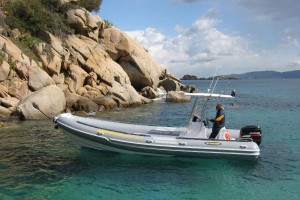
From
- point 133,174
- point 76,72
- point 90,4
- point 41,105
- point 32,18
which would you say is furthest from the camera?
point 90,4

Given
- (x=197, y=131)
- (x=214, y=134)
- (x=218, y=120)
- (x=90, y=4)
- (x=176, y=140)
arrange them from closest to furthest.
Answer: (x=176, y=140)
(x=218, y=120)
(x=214, y=134)
(x=197, y=131)
(x=90, y=4)

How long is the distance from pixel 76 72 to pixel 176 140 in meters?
20.7

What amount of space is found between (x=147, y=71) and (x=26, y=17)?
1596 cm

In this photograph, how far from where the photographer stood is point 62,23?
36.3 metres

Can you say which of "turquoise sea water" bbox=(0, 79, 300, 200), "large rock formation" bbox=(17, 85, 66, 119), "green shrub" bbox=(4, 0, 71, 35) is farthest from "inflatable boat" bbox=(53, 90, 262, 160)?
"green shrub" bbox=(4, 0, 71, 35)

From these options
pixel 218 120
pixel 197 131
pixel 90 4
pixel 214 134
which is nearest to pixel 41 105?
pixel 197 131

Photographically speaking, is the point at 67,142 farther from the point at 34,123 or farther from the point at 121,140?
the point at 34,123

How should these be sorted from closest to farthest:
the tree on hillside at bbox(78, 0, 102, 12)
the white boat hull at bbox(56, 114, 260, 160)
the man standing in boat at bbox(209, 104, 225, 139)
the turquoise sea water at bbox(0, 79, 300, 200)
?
the turquoise sea water at bbox(0, 79, 300, 200), the white boat hull at bbox(56, 114, 260, 160), the man standing in boat at bbox(209, 104, 225, 139), the tree on hillside at bbox(78, 0, 102, 12)

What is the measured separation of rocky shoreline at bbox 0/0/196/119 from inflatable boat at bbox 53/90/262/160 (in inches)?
400

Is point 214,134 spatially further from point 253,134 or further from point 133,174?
point 133,174

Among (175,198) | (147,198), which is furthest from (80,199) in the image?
(175,198)

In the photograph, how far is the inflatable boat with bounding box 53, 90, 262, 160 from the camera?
14.3 meters

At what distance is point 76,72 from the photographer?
3328 centimetres

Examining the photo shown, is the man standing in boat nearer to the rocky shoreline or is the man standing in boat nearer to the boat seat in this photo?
the boat seat
